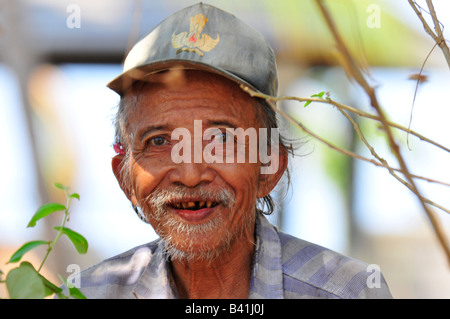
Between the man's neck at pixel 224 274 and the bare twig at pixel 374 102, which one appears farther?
the man's neck at pixel 224 274

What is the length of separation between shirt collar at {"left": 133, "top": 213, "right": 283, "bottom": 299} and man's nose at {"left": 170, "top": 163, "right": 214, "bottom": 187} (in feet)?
1.08

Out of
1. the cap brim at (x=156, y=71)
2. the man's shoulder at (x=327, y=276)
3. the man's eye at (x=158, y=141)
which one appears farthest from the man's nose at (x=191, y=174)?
the man's shoulder at (x=327, y=276)

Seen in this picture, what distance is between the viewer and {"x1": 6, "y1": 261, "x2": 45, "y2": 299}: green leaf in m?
0.86

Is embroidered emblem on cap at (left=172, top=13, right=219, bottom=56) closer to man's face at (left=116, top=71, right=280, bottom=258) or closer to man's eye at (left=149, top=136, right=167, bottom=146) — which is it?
man's face at (left=116, top=71, right=280, bottom=258)

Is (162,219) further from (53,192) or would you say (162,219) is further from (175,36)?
(53,192)

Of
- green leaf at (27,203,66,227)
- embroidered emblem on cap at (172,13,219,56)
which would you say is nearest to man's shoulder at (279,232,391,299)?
embroidered emblem on cap at (172,13,219,56)

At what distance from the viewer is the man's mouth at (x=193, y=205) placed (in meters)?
1.80

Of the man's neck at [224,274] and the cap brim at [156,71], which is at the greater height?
the cap brim at [156,71]

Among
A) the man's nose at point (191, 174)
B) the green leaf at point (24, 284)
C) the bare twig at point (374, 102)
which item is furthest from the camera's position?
the man's nose at point (191, 174)

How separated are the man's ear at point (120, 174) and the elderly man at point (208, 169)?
0.20ft

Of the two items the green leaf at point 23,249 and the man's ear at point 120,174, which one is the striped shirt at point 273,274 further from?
the green leaf at point 23,249

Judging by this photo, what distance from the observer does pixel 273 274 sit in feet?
6.17

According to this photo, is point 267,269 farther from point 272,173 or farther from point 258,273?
point 272,173
